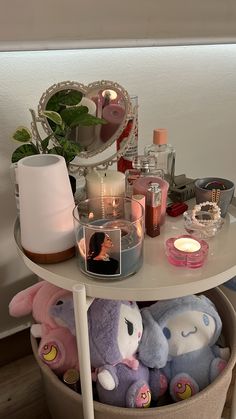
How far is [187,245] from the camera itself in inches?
30.0

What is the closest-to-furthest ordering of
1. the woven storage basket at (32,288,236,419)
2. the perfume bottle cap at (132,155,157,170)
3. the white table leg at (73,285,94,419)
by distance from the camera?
the white table leg at (73,285,94,419) → the woven storage basket at (32,288,236,419) → the perfume bottle cap at (132,155,157,170)

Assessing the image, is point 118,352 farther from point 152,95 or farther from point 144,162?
point 152,95

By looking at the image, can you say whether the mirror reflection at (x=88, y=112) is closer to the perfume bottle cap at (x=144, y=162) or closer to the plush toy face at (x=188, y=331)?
the perfume bottle cap at (x=144, y=162)

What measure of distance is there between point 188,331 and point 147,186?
0.32m

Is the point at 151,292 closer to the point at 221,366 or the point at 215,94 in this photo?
the point at 221,366

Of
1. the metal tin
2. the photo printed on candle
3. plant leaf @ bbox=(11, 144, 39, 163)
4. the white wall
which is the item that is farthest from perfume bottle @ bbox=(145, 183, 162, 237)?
the white wall

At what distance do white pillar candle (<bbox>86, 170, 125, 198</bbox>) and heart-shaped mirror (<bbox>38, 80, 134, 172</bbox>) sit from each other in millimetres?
60

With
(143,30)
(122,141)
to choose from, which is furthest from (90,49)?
(122,141)

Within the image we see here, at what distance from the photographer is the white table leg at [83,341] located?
663 millimetres

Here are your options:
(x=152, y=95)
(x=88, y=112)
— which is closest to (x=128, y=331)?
(x=88, y=112)

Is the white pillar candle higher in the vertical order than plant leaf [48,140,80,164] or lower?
lower

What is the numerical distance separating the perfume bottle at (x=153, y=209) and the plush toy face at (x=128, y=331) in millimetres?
163

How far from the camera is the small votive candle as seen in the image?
0.73m

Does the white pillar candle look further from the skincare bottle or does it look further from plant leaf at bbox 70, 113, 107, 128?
the skincare bottle
